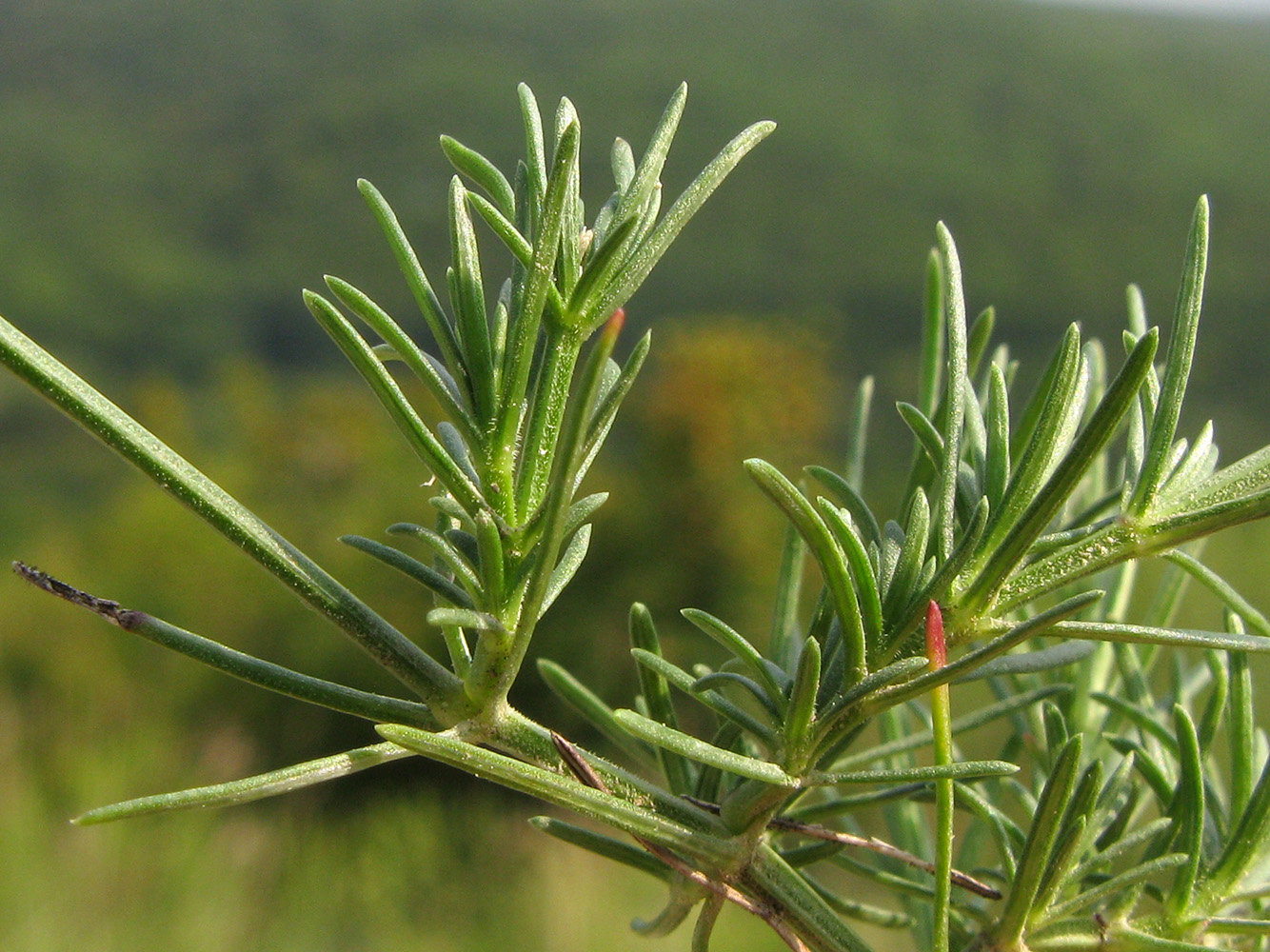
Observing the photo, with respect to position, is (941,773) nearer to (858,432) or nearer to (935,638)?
(935,638)

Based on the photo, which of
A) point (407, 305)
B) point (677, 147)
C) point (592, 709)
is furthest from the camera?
point (407, 305)

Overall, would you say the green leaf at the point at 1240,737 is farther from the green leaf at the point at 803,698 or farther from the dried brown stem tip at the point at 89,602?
the dried brown stem tip at the point at 89,602

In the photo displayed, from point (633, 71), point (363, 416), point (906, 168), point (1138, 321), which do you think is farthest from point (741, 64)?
point (1138, 321)

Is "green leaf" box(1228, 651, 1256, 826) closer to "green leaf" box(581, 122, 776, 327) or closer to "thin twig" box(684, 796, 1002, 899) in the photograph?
"thin twig" box(684, 796, 1002, 899)

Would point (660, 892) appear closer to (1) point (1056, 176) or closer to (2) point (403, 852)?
(2) point (403, 852)

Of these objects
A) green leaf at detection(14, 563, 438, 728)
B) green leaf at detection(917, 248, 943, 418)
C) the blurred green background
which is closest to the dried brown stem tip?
green leaf at detection(14, 563, 438, 728)

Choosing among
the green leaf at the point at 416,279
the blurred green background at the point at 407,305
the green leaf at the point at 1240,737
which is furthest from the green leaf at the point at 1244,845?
the blurred green background at the point at 407,305

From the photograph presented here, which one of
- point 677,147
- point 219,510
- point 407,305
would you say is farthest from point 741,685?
point 407,305
